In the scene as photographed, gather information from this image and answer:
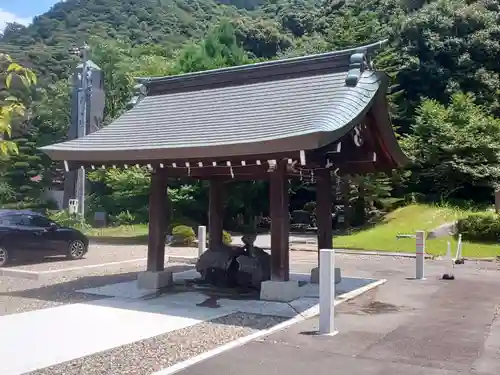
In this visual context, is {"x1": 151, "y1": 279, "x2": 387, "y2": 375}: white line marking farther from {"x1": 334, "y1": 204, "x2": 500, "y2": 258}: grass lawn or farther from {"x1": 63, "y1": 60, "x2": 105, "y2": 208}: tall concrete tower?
{"x1": 63, "y1": 60, "x2": 105, "y2": 208}: tall concrete tower

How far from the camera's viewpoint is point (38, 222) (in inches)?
589

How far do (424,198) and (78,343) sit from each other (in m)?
23.2

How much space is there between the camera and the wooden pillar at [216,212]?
11.8 meters

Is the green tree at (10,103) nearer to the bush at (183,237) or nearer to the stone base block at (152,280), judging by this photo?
the stone base block at (152,280)

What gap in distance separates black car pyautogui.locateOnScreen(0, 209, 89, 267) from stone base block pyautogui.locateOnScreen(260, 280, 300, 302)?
8008 millimetres

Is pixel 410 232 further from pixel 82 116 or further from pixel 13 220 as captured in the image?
pixel 13 220

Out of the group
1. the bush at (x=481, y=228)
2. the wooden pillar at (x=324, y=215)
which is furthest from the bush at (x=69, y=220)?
the bush at (x=481, y=228)

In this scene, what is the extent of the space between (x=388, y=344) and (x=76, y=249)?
445 inches

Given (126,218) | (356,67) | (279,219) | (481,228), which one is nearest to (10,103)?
(279,219)

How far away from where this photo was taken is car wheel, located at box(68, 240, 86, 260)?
50.7ft

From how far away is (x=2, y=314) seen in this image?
8.36 m

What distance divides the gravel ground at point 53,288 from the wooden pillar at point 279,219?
3.42 meters

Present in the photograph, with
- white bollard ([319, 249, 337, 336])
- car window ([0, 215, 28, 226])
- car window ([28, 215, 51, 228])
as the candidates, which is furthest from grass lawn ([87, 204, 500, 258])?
white bollard ([319, 249, 337, 336])

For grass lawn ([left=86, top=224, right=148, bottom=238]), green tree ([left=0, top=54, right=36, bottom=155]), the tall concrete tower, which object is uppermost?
the tall concrete tower
